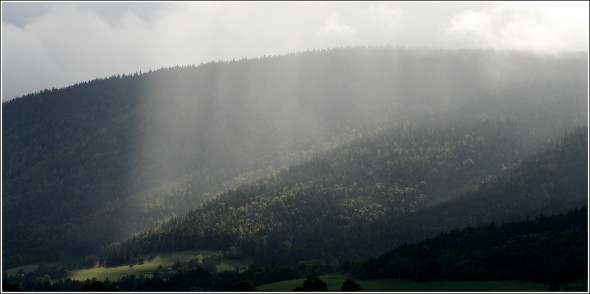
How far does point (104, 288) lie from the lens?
198875 mm

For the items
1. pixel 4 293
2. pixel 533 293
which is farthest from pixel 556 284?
pixel 4 293

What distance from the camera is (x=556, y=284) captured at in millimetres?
197125

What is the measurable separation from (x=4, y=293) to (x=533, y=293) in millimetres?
110790

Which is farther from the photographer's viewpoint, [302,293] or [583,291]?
[302,293]

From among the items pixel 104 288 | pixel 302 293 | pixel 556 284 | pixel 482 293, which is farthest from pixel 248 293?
pixel 556 284

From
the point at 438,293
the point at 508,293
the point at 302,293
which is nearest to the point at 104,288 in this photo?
the point at 302,293

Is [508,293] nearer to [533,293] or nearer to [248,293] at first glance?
[533,293]

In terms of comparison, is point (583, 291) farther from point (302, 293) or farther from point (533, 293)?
point (302, 293)

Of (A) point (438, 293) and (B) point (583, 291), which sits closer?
(B) point (583, 291)

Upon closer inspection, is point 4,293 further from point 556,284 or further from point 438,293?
point 556,284

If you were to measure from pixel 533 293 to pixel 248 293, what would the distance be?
61145 mm

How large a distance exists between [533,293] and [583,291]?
12772 millimetres

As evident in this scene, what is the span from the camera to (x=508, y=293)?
19000 centimetres

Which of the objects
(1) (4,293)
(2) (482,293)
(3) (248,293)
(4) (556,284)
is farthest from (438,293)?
(1) (4,293)
